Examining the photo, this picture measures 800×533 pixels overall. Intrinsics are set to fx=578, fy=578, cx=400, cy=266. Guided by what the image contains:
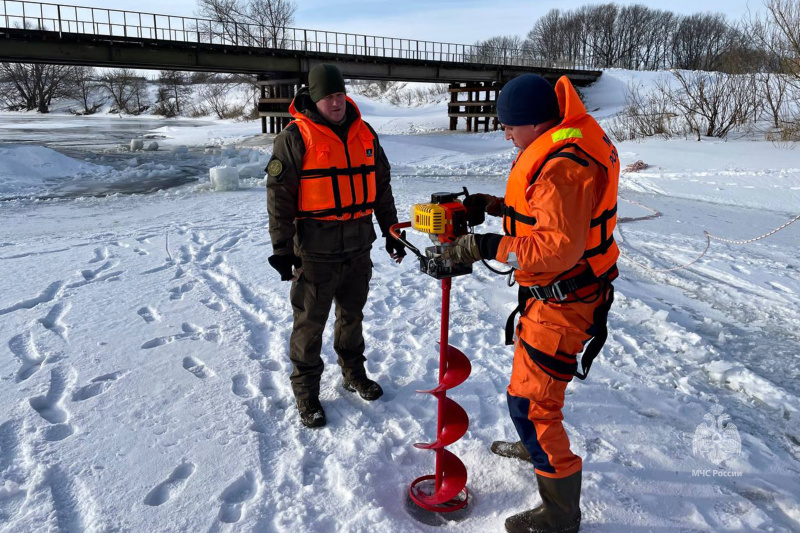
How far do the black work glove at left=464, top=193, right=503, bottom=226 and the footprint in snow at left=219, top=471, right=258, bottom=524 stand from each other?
5.73 feet

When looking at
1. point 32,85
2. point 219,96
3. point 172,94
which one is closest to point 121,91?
point 172,94

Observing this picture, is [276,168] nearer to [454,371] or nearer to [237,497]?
[454,371]

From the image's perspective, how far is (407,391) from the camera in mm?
3973

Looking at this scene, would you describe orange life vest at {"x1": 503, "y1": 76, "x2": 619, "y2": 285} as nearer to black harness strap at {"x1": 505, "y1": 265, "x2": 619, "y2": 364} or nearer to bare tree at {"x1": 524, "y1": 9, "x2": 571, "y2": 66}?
black harness strap at {"x1": 505, "y1": 265, "x2": 619, "y2": 364}

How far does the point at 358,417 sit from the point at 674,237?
242 inches

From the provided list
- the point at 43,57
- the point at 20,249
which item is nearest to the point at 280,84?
the point at 43,57

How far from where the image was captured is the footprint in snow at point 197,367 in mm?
4117

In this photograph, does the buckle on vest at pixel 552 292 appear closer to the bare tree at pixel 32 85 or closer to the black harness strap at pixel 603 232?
the black harness strap at pixel 603 232

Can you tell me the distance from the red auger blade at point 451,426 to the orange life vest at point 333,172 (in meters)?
1.28

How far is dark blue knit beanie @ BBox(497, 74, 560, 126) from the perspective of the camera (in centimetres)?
238

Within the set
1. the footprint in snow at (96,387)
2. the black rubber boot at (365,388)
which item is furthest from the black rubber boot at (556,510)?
the footprint in snow at (96,387)

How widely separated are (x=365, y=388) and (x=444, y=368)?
1.07 metres

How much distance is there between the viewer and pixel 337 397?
3.90 metres

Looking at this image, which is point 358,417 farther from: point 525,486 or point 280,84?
point 280,84
